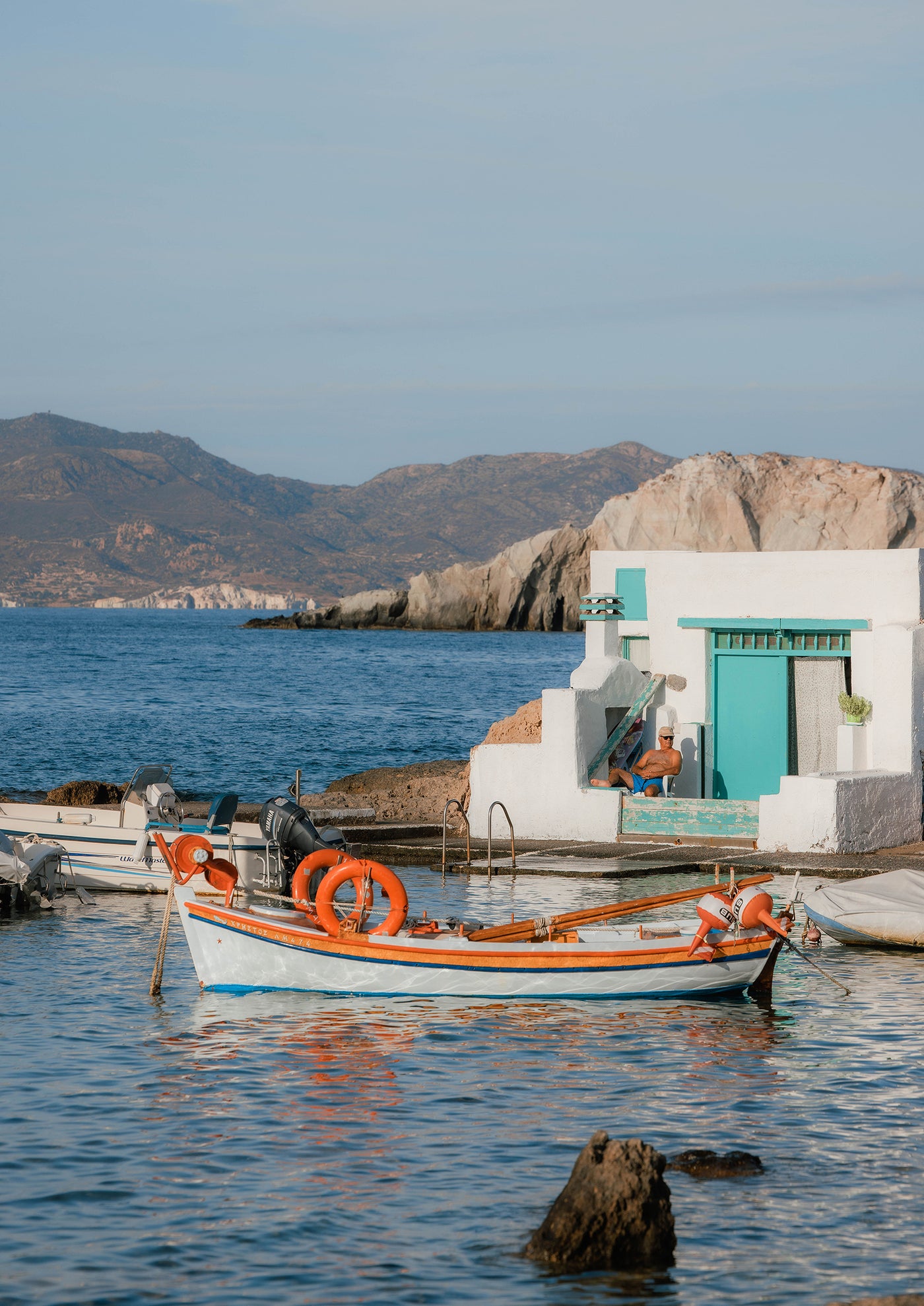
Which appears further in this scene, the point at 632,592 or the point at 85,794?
the point at 85,794

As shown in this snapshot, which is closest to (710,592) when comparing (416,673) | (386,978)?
(386,978)

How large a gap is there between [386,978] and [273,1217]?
570 centimetres

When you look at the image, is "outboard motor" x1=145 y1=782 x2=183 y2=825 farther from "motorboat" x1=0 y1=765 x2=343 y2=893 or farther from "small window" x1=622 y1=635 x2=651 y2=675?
"small window" x1=622 y1=635 x2=651 y2=675

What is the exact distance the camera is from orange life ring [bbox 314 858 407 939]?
618 inches

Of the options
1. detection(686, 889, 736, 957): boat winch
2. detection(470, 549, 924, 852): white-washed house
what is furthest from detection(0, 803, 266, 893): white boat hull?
detection(686, 889, 736, 957): boat winch

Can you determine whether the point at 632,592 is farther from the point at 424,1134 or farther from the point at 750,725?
the point at 424,1134

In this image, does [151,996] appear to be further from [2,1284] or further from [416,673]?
[416,673]

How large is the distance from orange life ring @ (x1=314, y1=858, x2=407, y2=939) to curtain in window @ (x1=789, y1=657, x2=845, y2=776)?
1026cm

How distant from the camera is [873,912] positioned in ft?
58.0

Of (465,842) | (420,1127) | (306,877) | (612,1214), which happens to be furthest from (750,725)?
(612,1214)

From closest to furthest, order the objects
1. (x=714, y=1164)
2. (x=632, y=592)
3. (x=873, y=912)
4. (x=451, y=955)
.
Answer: (x=714, y=1164)
(x=451, y=955)
(x=873, y=912)
(x=632, y=592)

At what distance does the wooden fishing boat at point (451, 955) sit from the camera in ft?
50.6

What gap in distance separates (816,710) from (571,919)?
368 inches

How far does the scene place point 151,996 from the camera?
52.4 ft
